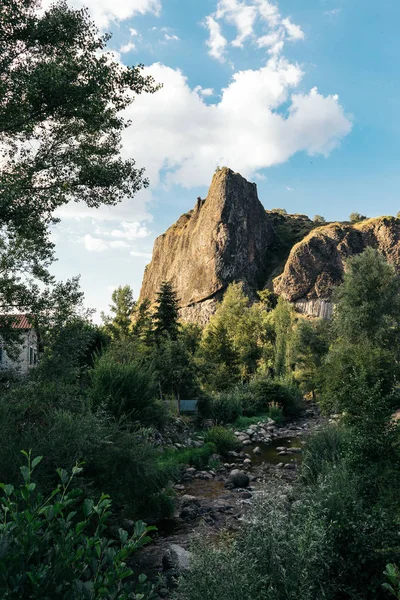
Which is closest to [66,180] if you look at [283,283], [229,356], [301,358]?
[229,356]

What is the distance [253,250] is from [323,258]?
17589 millimetres

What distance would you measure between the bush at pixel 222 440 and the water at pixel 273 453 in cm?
72

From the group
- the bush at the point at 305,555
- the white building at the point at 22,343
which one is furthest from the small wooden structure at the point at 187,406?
the bush at the point at 305,555

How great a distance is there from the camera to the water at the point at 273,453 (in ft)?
52.2

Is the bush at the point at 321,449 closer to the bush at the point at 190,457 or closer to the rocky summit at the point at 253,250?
the bush at the point at 190,457

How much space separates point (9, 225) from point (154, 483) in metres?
6.59

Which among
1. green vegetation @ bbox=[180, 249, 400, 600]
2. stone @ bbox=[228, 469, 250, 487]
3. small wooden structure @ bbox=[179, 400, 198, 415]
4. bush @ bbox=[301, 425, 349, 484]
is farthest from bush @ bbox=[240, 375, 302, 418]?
green vegetation @ bbox=[180, 249, 400, 600]

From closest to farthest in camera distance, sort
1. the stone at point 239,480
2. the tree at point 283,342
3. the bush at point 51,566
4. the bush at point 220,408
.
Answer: the bush at point 51,566
the stone at point 239,480
the bush at point 220,408
the tree at point 283,342

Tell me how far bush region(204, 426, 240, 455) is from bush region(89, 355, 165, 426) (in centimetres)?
367

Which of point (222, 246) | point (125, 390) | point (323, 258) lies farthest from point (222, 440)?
point (222, 246)

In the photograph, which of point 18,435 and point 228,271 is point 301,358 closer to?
point 18,435

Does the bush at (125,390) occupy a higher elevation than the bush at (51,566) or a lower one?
lower

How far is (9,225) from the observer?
31.3 ft

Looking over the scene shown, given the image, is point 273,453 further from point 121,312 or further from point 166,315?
point 121,312
